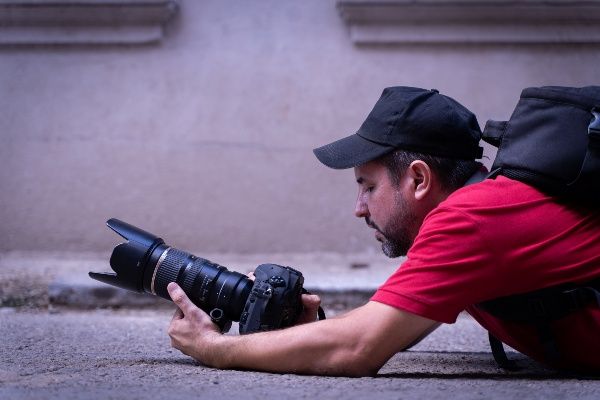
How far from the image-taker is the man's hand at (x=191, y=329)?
7.84 ft

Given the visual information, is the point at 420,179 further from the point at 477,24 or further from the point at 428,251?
the point at 477,24

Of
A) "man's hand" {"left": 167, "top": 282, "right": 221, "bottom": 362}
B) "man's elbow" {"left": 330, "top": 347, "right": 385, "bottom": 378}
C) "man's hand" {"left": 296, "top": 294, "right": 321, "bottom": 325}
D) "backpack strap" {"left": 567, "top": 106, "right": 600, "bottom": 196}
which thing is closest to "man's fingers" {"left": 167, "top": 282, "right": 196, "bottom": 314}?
"man's hand" {"left": 167, "top": 282, "right": 221, "bottom": 362}

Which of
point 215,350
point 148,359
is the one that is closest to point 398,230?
point 215,350

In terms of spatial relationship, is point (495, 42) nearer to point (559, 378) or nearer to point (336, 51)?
point (336, 51)

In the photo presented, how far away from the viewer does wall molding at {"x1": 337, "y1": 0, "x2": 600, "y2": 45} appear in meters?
4.66

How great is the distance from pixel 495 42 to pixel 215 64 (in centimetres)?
155

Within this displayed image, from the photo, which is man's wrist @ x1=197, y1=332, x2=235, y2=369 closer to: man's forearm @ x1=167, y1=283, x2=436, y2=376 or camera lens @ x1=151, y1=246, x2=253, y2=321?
man's forearm @ x1=167, y1=283, x2=436, y2=376

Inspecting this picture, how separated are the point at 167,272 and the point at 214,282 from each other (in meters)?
0.15

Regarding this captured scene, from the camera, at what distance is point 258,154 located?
4809 mm

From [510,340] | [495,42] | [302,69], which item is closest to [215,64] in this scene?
[302,69]

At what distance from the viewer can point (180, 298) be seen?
95.8 inches

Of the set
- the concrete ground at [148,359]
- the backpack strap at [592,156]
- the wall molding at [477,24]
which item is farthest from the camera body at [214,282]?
the wall molding at [477,24]

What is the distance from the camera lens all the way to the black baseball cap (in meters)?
0.44

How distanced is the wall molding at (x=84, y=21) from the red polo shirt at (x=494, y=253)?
294 centimetres
